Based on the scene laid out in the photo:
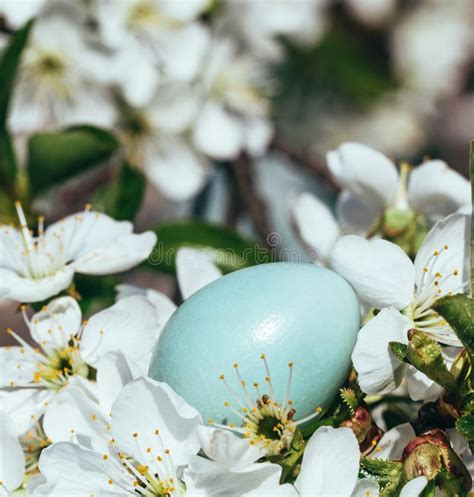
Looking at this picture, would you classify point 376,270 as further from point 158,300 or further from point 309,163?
point 309,163

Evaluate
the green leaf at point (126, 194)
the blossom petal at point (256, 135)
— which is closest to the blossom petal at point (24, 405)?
the green leaf at point (126, 194)

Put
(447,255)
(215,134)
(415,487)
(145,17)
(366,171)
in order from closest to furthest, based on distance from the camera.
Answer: (415,487)
(447,255)
(366,171)
(145,17)
(215,134)

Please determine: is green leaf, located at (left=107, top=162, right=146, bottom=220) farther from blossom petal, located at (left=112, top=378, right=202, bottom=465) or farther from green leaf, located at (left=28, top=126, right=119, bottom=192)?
blossom petal, located at (left=112, top=378, right=202, bottom=465)

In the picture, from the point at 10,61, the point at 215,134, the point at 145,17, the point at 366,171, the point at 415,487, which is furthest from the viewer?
the point at 215,134

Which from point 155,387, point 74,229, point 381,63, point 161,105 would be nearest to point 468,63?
point 381,63

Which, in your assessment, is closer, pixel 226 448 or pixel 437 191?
pixel 226 448

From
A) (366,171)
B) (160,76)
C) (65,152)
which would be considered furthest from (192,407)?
(160,76)
